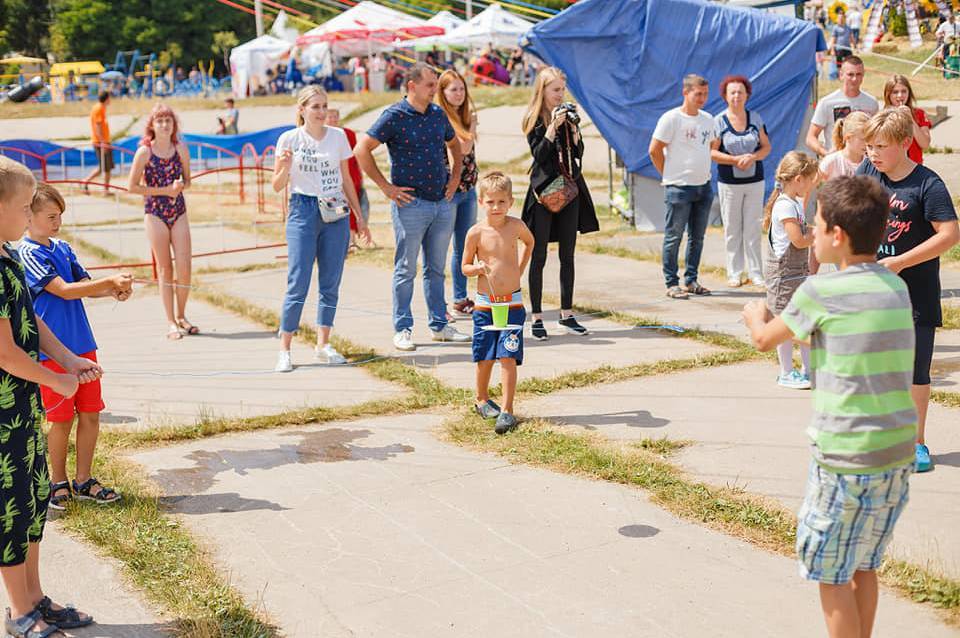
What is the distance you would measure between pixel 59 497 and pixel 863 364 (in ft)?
11.6

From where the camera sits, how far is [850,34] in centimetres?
3108

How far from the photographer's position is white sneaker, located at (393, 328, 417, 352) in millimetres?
7914

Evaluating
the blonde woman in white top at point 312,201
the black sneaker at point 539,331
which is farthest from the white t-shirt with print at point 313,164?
the black sneaker at point 539,331

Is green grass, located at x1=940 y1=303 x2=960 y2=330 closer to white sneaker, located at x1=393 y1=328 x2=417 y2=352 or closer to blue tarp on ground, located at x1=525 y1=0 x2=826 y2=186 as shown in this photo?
white sneaker, located at x1=393 y1=328 x2=417 y2=352

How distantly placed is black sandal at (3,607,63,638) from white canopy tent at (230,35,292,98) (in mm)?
43227

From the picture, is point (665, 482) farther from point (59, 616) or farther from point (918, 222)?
point (59, 616)

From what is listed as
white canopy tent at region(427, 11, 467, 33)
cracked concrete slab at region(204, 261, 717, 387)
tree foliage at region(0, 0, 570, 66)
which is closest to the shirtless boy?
cracked concrete slab at region(204, 261, 717, 387)

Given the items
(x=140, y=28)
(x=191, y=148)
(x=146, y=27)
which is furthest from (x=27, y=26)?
(x=191, y=148)

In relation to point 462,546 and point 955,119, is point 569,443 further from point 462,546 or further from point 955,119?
point 955,119

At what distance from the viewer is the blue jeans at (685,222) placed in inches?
375

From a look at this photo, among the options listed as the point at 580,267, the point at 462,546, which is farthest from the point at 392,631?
the point at 580,267

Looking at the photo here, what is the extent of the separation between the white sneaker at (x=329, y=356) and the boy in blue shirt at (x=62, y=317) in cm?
266

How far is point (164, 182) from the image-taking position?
27.3 feet

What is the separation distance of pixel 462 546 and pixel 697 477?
1.31 metres
